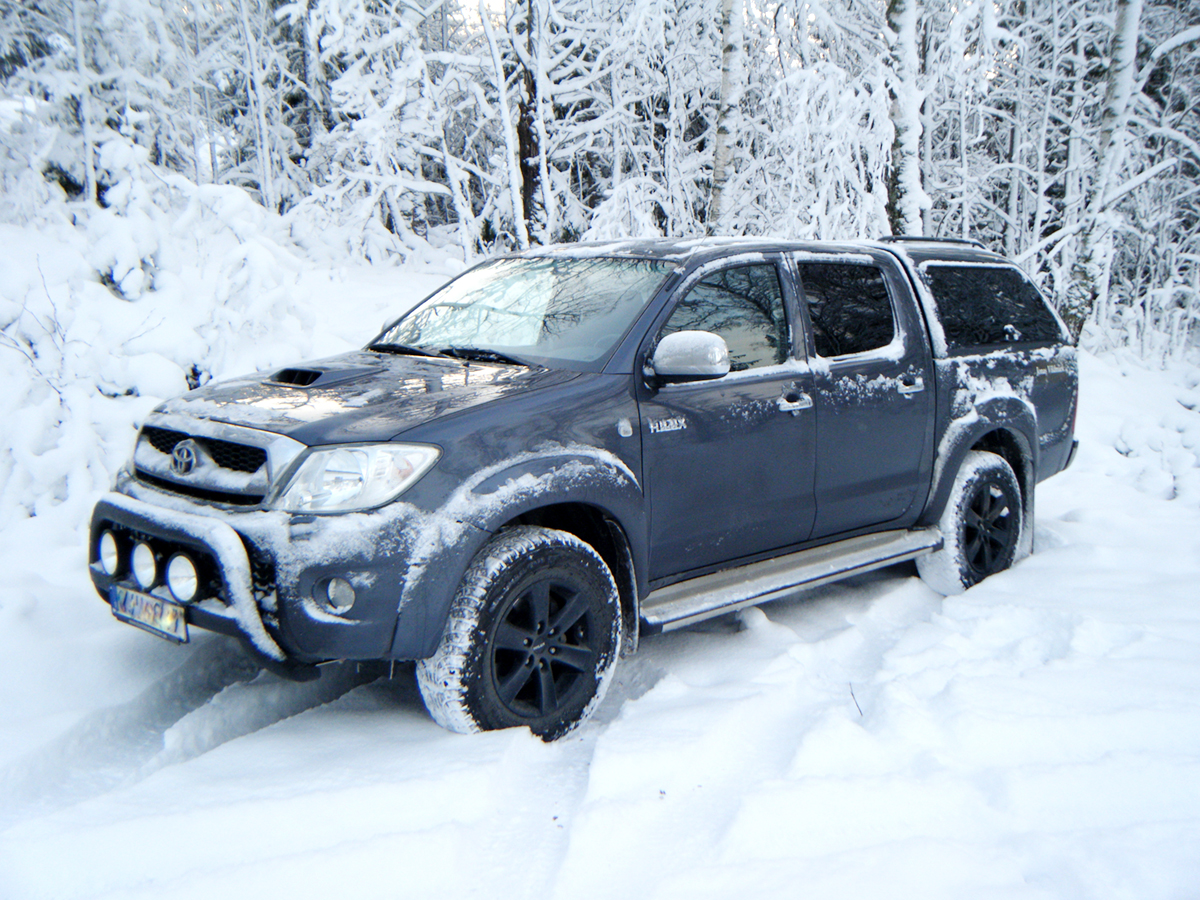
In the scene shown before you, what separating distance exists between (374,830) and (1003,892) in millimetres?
1621

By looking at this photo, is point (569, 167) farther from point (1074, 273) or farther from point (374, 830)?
point (374, 830)

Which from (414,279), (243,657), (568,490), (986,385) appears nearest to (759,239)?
(986,385)

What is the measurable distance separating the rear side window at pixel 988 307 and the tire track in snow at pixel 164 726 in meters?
3.36

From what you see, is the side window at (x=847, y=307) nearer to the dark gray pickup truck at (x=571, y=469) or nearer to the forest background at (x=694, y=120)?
the dark gray pickup truck at (x=571, y=469)

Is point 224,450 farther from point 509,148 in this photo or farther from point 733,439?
point 509,148

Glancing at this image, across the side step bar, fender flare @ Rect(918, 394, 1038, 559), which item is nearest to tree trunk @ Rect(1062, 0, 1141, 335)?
fender flare @ Rect(918, 394, 1038, 559)

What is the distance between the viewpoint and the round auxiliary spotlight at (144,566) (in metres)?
3.06

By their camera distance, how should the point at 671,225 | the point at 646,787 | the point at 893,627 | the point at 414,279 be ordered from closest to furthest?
the point at 646,787, the point at 893,627, the point at 671,225, the point at 414,279

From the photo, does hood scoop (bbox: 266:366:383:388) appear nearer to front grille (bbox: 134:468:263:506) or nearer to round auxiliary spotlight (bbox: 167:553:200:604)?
front grille (bbox: 134:468:263:506)

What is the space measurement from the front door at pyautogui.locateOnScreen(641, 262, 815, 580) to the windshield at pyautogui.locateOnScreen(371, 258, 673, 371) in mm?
232

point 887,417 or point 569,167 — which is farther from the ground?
point 569,167

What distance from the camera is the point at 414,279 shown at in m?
12.8

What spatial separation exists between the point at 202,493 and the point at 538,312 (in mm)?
1528

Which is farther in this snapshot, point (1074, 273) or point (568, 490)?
point (1074, 273)
